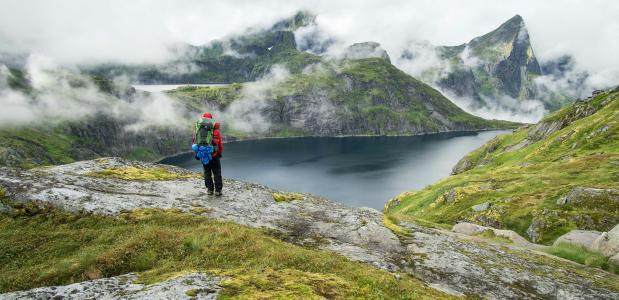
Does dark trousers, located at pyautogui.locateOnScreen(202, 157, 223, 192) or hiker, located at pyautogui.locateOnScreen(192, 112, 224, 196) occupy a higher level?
hiker, located at pyautogui.locateOnScreen(192, 112, 224, 196)

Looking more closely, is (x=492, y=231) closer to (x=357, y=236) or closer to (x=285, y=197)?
(x=357, y=236)

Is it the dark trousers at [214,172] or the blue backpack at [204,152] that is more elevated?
the blue backpack at [204,152]

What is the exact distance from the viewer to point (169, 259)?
13.6m

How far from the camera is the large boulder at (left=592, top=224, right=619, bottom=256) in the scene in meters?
23.6

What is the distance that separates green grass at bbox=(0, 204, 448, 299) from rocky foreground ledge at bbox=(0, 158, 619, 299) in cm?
120

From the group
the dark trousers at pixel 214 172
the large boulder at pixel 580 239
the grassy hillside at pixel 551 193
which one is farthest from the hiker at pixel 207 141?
the large boulder at pixel 580 239

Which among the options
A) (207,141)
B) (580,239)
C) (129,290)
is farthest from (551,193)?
(129,290)

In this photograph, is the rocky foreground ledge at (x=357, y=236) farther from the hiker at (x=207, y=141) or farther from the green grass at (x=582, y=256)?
the hiker at (x=207, y=141)

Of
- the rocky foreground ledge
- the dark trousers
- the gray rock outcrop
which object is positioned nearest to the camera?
the gray rock outcrop

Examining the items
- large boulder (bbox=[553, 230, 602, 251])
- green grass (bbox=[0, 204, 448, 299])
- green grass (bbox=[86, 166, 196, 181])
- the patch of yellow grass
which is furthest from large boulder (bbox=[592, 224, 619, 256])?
green grass (bbox=[86, 166, 196, 181])

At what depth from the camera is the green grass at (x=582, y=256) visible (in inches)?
876

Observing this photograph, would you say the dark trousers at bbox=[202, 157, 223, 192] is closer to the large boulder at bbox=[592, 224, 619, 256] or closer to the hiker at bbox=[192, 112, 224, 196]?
the hiker at bbox=[192, 112, 224, 196]

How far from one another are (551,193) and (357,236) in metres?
39.7

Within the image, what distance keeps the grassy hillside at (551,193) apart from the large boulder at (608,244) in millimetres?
11997
